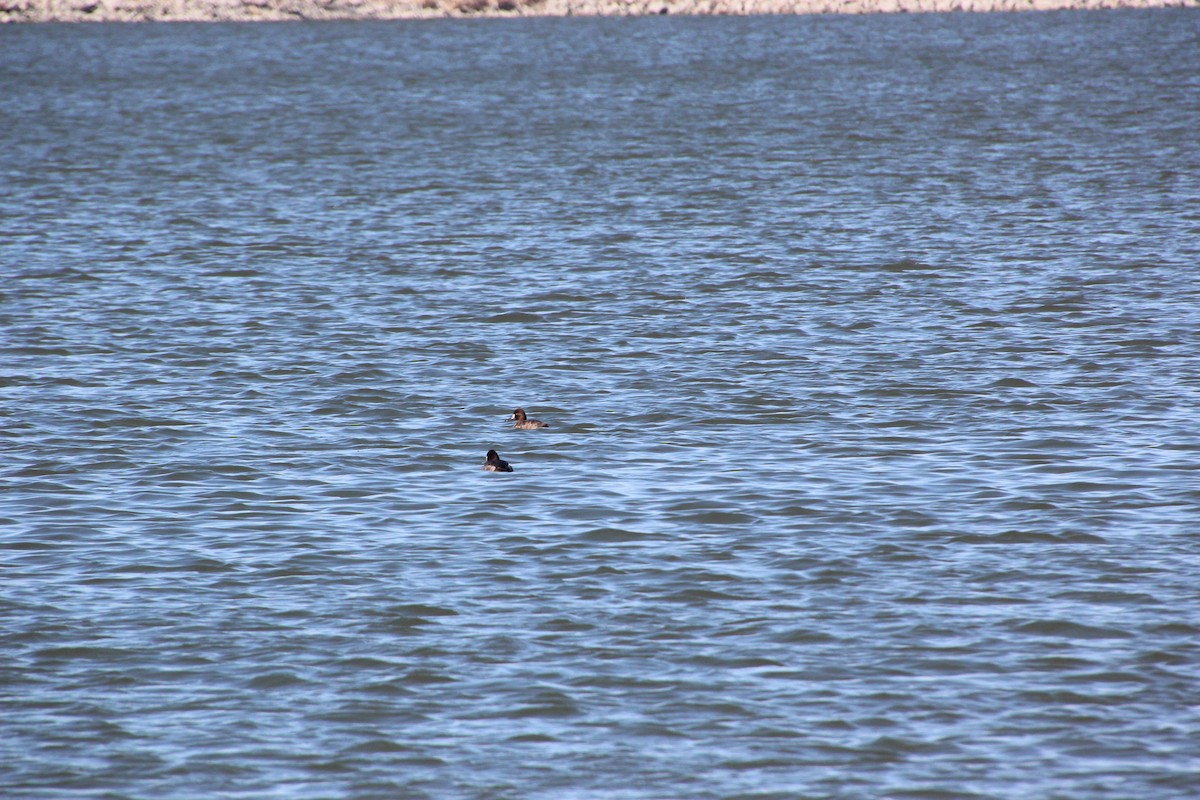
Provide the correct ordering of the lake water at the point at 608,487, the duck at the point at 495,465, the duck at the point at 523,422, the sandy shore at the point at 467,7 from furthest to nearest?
the sandy shore at the point at 467,7, the duck at the point at 523,422, the duck at the point at 495,465, the lake water at the point at 608,487

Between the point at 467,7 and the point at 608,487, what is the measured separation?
9916 centimetres

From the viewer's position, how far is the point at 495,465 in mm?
17375

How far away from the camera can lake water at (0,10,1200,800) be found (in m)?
11.4

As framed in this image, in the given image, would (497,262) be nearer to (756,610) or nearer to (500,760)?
(756,610)

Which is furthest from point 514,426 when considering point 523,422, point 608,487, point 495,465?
point 608,487

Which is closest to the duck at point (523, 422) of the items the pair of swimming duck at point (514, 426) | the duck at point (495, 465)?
the pair of swimming duck at point (514, 426)

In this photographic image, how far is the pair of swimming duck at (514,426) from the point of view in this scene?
17.3m

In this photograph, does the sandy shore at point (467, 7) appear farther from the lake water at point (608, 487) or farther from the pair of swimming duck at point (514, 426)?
the pair of swimming duck at point (514, 426)

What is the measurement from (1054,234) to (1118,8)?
289 ft

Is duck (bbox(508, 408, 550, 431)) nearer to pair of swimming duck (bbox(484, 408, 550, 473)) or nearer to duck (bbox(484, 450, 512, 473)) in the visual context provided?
pair of swimming duck (bbox(484, 408, 550, 473))

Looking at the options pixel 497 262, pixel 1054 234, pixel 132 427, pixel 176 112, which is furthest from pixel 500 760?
pixel 176 112

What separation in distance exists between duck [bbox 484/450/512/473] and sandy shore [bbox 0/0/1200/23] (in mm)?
97876

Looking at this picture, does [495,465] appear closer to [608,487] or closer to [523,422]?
[608,487]

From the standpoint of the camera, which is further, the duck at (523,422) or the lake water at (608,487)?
the duck at (523,422)
